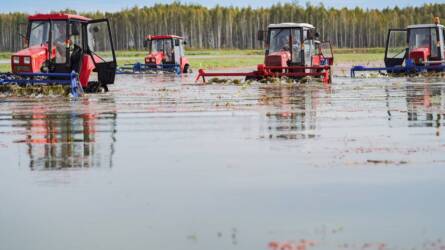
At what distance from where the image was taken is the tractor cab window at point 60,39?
26.6 m

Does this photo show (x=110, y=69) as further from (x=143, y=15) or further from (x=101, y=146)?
(x=143, y=15)

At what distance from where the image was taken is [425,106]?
65.2ft

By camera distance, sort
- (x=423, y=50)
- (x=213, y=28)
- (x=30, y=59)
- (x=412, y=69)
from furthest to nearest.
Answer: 1. (x=213, y=28)
2. (x=423, y=50)
3. (x=412, y=69)
4. (x=30, y=59)

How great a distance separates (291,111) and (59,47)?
10302 mm

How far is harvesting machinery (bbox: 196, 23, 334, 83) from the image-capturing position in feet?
111

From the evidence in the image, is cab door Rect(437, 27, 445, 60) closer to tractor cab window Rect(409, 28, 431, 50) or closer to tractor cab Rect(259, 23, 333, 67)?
tractor cab window Rect(409, 28, 431, 50)

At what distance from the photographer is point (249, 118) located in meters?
17.0

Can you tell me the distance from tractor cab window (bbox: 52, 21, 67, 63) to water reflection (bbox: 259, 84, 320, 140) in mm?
6037

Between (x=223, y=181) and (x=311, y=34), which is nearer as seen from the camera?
(x=223, y=181)

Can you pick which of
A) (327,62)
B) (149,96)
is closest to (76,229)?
(149,96)

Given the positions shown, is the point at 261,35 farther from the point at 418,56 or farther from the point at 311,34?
the point at 418,56

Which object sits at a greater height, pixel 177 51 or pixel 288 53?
pixel 177 51

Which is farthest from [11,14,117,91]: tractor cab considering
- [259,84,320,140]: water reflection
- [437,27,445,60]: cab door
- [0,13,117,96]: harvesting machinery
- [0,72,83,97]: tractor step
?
[437,27,445,60]: cab door

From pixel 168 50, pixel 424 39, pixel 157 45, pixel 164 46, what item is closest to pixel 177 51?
pixel 168 50
